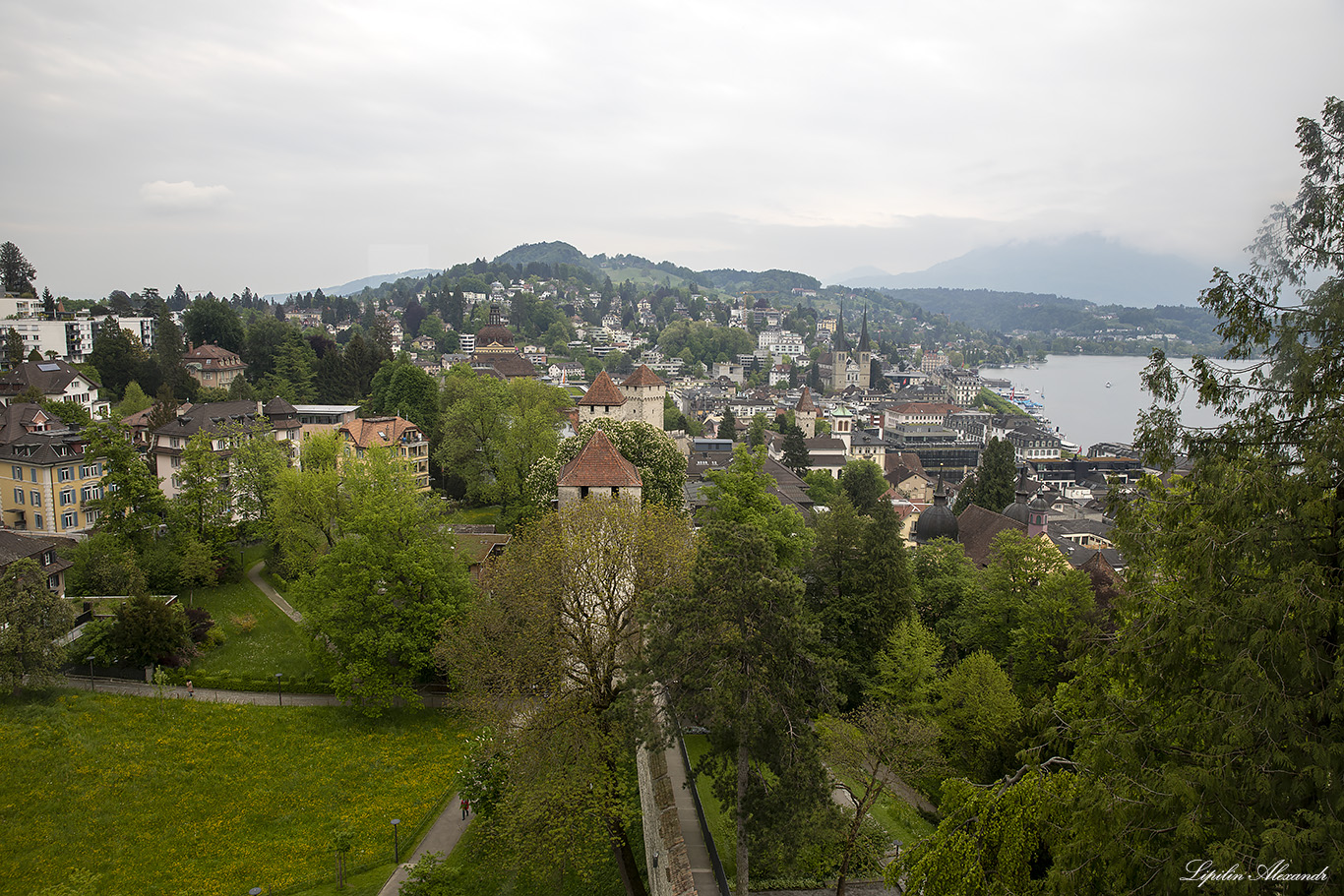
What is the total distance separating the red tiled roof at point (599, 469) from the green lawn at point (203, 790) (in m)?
8.97

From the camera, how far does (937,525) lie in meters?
40.3

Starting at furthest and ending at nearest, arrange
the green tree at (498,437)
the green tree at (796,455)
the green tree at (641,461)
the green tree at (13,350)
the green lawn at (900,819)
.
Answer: the green tree at (796,455), the green tree at (13,350), the green tree at (498,437), the green tree at (641,461), the green lawn at (900,819)

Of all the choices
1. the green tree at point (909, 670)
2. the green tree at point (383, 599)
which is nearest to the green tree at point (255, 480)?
the green tree at point (383, 599)

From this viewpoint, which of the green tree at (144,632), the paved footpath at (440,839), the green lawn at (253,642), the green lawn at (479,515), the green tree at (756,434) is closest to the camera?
the paved footpath at (440,839)

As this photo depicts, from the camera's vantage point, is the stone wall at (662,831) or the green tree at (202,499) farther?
the green tree at (202,499)

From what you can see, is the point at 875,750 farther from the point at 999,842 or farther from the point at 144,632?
the point at 144,632

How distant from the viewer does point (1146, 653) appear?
833cm

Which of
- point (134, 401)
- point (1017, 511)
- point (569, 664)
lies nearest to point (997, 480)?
point (1017, 511)

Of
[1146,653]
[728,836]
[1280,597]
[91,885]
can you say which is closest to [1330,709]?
[1280,597]

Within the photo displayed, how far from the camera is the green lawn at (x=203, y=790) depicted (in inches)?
724

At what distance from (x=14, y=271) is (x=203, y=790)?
7998 cm

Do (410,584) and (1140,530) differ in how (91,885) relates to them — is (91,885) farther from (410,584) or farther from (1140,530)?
(1140,530)

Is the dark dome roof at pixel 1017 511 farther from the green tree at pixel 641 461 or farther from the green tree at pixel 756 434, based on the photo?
the green tree at pixel 756 434

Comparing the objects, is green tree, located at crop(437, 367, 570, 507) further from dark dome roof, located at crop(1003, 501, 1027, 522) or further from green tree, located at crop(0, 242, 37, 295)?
green tree, located at crop(0, 242, 37, 295)
